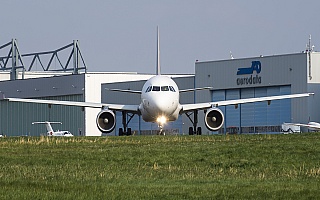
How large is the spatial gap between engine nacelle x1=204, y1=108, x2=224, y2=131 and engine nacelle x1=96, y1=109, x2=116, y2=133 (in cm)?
619

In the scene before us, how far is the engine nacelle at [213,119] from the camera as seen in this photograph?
65.5m

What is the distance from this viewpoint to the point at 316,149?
3694 centimetres

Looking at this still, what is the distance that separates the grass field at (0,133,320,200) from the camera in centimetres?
2331

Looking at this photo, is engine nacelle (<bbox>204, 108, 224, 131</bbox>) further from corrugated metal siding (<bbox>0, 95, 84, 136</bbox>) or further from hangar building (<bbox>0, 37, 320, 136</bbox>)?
corrugated metal siding (<bbox>0, 95, 84, 136</bbox>)

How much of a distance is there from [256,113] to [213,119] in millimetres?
29120

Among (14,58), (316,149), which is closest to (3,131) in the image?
(14,58)

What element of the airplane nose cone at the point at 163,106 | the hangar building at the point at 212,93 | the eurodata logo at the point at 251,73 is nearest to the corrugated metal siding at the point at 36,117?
the hangar building at the point at 212,93

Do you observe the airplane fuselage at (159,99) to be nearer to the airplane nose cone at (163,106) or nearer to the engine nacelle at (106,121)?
the airplane nose cone at (163,106)

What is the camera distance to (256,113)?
9431 centimetres

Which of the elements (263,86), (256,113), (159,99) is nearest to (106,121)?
(159,99)

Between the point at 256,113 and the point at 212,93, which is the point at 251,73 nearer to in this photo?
the point at 256,113

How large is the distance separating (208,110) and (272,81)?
26.9 m

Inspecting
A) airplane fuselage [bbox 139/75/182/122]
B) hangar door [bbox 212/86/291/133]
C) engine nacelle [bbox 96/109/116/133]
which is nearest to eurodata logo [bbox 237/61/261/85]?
hangar door [bbox 212/86/291/133]

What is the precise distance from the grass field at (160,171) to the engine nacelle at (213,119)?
19.2 m
